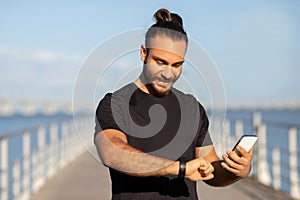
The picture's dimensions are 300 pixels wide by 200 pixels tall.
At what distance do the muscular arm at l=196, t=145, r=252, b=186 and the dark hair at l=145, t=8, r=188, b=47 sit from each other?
48 cm

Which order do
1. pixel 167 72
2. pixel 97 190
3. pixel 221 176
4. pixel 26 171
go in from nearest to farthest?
pixel 167 72
pixel 221 176
pixel 26 171
pixel 97 190

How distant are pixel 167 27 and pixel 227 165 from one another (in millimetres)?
567

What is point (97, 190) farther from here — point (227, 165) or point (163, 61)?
point (163, 61)

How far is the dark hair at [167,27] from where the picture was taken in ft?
8.98

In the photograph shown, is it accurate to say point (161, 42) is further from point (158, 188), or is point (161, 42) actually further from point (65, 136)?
point (65, 136)

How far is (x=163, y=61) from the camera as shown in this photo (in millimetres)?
2695

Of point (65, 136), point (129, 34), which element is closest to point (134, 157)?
point (129, 34)

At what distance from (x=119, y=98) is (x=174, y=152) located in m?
0.30

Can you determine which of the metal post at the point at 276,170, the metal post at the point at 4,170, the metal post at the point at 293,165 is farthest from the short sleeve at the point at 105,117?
the metal post at the point at 276,170

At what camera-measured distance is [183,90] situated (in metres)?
3.10

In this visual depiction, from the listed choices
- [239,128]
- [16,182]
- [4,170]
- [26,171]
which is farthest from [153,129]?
[239,128]

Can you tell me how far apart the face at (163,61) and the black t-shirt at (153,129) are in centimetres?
13

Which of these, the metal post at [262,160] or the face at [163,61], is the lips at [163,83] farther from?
the metal post at [262,160]

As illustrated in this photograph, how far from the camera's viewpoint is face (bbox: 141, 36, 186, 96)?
2688 mm
